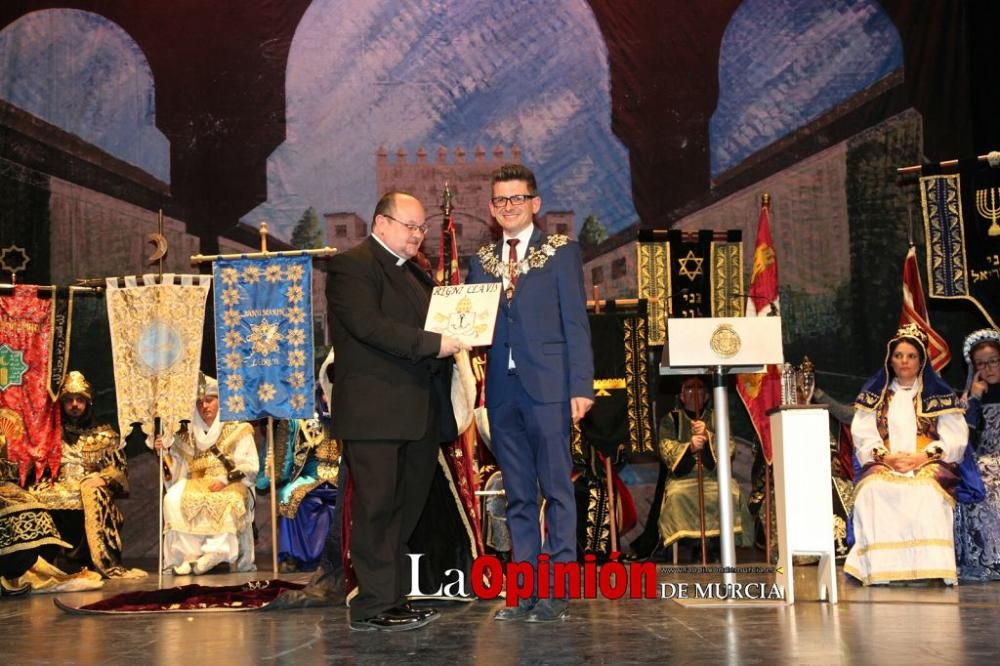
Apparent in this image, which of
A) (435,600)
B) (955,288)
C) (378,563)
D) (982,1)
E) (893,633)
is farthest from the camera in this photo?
(982,1)

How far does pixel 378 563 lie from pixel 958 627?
211 centimetres

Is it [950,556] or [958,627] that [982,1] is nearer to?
[950,556]

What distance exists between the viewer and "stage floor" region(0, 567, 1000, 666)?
3.52m

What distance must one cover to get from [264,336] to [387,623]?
3490 millimetres

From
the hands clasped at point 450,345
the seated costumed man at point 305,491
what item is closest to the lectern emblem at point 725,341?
the hands clasped at point 450,345

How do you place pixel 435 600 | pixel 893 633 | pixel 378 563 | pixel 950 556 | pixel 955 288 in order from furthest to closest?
pixel 955 288 < pixel 950 556 < pixel 435 600 < pixel 378 563 < pixel 893 633

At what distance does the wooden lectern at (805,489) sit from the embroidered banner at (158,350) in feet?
13.6

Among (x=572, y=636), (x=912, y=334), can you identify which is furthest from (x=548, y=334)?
(x=912, y=334)

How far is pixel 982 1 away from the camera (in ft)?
27.8

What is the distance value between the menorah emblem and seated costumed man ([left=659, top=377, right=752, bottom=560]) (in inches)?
82.8

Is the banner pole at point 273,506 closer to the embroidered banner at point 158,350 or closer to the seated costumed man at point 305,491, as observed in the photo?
the seated costumed man at point 305,491

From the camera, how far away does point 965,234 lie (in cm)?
727

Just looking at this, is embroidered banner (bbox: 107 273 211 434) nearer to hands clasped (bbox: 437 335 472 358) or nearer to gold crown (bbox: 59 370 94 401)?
gold crown (bbox: 59 370 94 401)

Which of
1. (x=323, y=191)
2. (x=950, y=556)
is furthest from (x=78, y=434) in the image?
(x=950, y=556)
